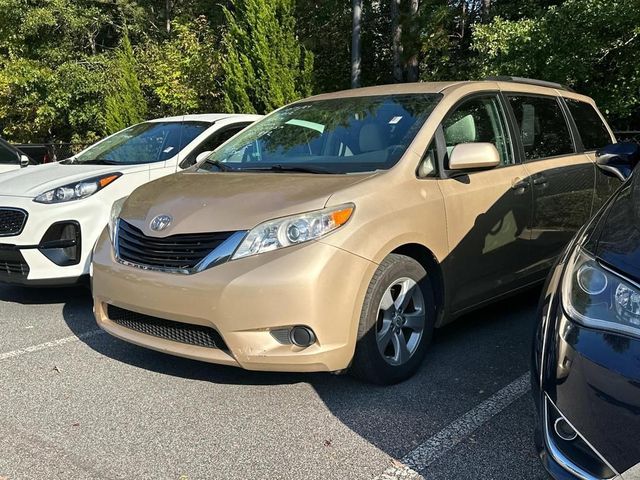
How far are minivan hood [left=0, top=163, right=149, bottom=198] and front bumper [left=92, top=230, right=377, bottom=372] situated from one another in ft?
7.49

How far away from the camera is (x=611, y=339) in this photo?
1.76m

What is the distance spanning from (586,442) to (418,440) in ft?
3.89

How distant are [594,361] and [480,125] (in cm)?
260

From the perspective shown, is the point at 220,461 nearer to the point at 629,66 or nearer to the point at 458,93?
the point at 458,93

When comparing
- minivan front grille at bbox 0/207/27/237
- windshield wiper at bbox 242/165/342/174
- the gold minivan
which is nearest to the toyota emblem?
the gold minivan

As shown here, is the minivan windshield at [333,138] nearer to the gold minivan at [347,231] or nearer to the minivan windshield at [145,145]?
the gold minivan at [347,231]

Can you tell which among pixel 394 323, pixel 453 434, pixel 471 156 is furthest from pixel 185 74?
pixel 453 434

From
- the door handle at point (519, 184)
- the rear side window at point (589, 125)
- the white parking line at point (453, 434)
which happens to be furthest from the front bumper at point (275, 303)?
the rear side window at point (589, 125)

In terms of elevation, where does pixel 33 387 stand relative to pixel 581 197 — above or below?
below

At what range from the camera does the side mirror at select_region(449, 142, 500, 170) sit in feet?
11.6

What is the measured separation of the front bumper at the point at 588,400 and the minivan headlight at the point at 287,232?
50.2 inches

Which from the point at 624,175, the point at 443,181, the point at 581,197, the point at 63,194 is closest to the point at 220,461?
the point at 443,181

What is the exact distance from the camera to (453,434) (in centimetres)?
293

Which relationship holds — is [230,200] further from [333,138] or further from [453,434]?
[453,434]
